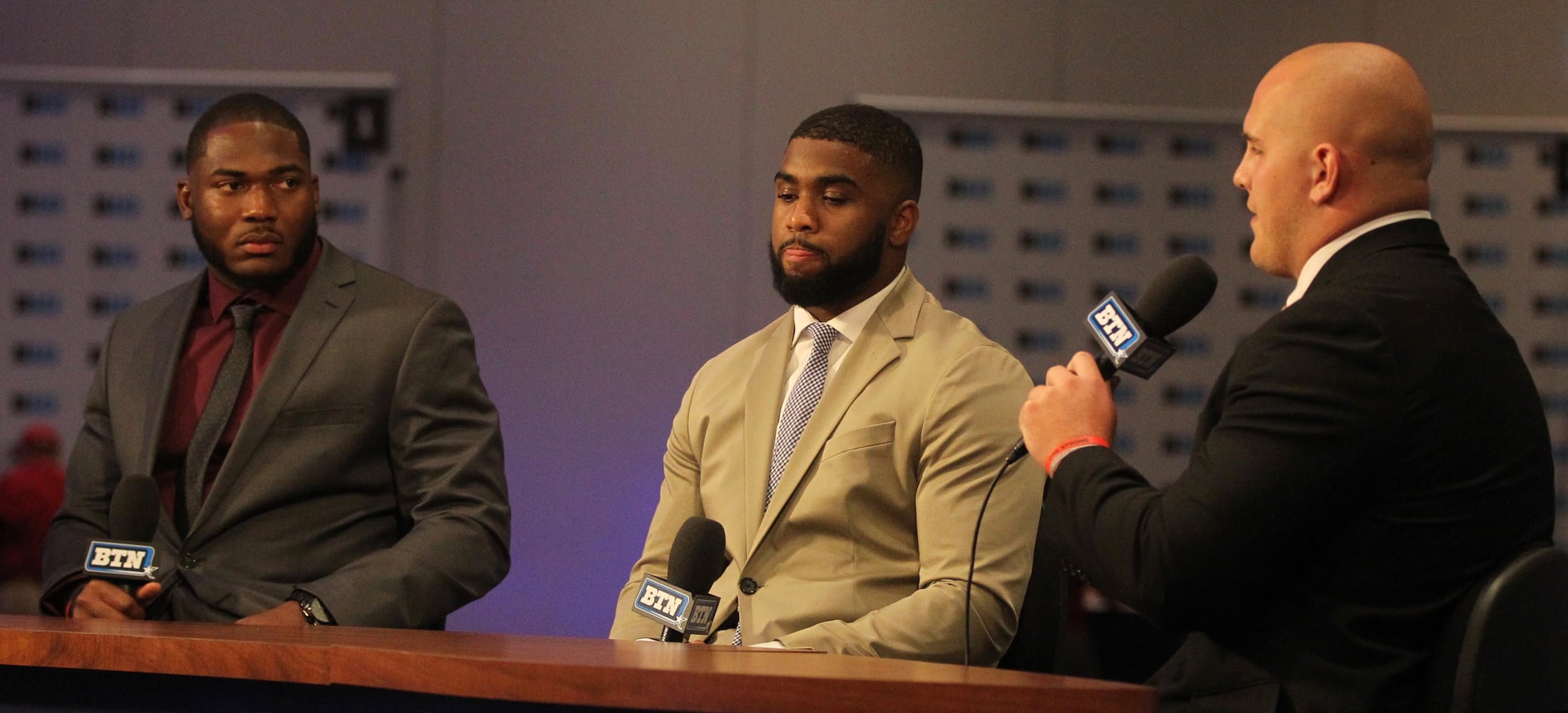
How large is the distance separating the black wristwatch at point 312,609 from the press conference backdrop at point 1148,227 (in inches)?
125

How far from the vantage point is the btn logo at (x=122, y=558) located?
230 cm

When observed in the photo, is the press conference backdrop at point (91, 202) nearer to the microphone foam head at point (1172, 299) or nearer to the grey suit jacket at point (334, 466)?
the grey suit jacket at point (334, 466)

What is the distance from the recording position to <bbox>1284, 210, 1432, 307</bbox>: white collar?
5.99 feet

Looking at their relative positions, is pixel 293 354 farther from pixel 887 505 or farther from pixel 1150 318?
pixel 1150 318

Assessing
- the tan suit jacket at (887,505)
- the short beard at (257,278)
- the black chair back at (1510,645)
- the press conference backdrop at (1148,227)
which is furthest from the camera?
the press conference backdrop at (1148,227)

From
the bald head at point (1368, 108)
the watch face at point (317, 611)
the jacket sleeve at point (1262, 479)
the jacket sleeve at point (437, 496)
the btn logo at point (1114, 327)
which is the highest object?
the bald head at point (1368, 108)

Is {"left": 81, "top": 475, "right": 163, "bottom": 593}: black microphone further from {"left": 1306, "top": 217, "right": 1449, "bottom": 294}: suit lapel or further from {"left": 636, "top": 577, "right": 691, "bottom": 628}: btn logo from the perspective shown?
{"left": 1306, "top": 217, "right": 1449, "bottom": 294}: suit lapel

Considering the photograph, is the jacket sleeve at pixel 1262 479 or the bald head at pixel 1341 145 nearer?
the jacket sleeve at pixel 1262 479

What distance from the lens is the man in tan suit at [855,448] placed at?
2447mm

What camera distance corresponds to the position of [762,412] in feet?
8.79

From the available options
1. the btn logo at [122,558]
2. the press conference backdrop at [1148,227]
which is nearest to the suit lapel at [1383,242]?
the btn logo at [122,558]

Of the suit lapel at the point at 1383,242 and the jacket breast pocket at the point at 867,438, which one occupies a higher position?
the suit lapel at the point at 1383,242

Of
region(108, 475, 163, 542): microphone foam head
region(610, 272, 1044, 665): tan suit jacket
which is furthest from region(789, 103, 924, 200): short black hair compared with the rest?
region(108, 475, 163, 542): microphone foam head

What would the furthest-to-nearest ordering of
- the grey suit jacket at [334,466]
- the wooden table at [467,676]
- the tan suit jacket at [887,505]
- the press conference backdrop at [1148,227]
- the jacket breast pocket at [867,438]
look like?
the press conference backdrop at [1148,227] < the grey suit jacket at [334,466] < the jacket breast pocket at [867,438] < the tan suit jacket at [887,505] < the wooden table at [467,676]
